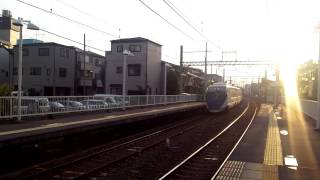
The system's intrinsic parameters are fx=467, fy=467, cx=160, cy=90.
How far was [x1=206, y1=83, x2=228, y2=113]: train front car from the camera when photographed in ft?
146

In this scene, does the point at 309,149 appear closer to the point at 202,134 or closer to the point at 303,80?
the point at 202,134

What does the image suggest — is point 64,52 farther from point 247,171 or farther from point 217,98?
point 247,171

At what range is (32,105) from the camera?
19.3 meters

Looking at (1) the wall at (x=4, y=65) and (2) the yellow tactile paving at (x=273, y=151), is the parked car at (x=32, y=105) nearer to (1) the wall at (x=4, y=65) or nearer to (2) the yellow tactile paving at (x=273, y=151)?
(2) the yellow tactile paving at (x=273, y=151)

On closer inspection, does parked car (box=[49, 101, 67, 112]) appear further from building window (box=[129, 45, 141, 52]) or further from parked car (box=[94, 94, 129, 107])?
building window (box=[129, 45, 141, 52])

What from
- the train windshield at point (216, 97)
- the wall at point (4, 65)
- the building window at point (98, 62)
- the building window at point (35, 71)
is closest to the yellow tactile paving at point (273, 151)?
the train windshield at point (216, 97)

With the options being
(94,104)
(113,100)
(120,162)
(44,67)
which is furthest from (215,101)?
(44,67)

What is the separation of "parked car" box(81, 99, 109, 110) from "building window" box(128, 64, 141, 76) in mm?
35437

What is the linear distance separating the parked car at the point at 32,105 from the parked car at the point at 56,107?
0.43 metres

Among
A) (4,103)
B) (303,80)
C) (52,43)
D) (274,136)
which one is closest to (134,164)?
(4,103)

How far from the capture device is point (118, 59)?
6456cm

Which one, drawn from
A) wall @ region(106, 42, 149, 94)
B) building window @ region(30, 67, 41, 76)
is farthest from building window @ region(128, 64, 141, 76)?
building window @ region(30, 67, 41, 76)

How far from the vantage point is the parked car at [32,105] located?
18219 mm

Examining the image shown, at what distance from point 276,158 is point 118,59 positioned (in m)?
51.3
